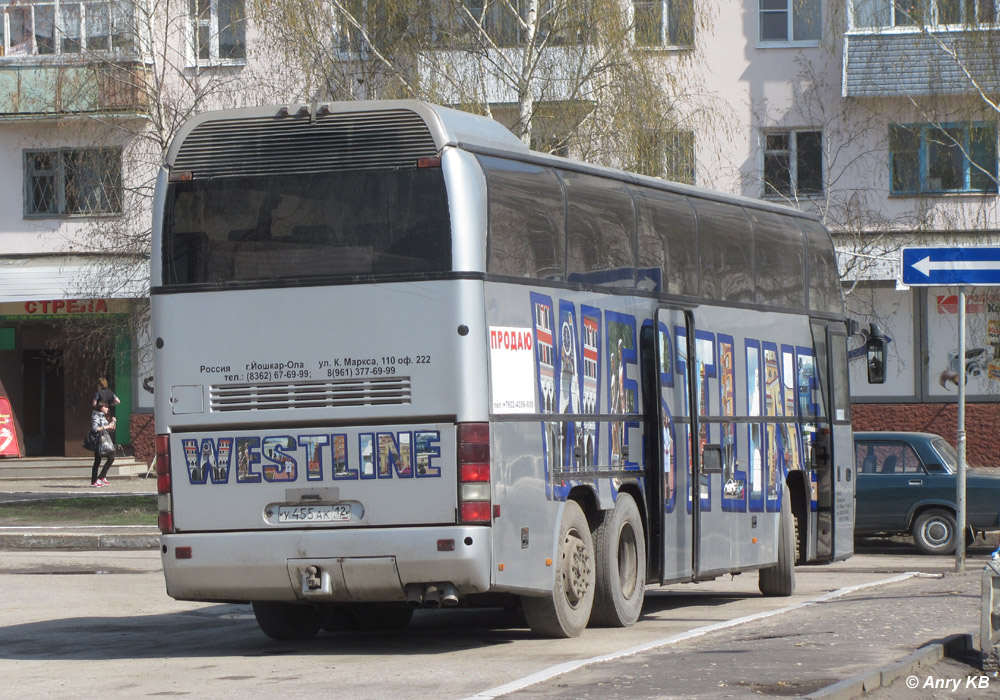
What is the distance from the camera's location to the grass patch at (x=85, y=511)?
2292cm

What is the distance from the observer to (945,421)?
32.0 metres

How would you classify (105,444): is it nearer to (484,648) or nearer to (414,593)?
(484,648)

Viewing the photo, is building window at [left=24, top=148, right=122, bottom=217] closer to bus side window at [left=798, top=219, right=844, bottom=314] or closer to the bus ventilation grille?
bus side window at [left=798, top=219, right=844, bottom=314]

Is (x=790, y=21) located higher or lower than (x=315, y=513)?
higher

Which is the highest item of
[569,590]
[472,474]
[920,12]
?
[920,12]

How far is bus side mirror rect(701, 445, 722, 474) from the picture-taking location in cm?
1300

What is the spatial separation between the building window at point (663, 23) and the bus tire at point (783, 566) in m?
10.4

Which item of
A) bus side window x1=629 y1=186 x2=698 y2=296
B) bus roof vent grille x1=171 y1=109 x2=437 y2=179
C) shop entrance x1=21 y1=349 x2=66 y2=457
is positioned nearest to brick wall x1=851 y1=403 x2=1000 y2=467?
shop entrance x1=21 y1=349 x2=66 y2=457

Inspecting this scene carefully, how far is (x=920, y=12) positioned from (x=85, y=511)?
17.5 metres

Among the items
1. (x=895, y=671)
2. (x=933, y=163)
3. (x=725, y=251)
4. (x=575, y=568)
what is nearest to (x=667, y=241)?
(x=725, y=251)

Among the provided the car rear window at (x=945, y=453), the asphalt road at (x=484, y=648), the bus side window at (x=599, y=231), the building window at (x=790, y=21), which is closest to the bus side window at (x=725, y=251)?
the bus side window at (x=599, y=231)

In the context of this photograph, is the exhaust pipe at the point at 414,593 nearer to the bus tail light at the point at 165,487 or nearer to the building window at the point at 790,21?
the bus tail light at the point at 165,487

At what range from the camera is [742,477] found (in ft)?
45.1

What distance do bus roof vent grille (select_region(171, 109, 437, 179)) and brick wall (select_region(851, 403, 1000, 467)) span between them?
2321 centimetres
